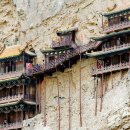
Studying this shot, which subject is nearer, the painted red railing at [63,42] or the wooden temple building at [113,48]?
the wooden temple building at [113,48]

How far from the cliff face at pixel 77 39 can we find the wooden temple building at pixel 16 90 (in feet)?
5.49

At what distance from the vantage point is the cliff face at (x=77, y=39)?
6462 cm

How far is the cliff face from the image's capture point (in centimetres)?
6462

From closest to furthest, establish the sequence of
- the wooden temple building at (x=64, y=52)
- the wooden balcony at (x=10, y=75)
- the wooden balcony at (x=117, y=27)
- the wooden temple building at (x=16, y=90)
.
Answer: the wooden balcony at (x=117, y=27) < the wooden temple building at (x=64, y=52) < the wooden temple building at (x=16, y=90) < the wooden balcony at (x=10, y=75)

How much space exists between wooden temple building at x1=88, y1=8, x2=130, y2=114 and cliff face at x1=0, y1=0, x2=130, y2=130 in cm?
88

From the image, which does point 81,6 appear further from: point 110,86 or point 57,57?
point 110,86

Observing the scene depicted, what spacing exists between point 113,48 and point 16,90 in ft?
44.5

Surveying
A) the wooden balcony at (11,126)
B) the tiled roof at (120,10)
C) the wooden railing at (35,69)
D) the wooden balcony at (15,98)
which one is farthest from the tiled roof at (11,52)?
the tiled roof at (120,10)

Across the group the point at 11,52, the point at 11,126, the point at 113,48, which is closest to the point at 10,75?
the point at 11,52

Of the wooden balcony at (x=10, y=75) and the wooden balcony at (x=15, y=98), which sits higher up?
the wooden balcony at (x=10, y=75)

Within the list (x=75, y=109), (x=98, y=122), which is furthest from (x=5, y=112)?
(x=98, y=122)

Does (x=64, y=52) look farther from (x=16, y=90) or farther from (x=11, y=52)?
(x=11, y=52)

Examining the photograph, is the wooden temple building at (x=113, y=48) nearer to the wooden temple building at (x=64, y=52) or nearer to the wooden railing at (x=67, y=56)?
the wooden railing at (x=67, y=56)

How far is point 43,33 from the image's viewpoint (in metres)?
79.1
